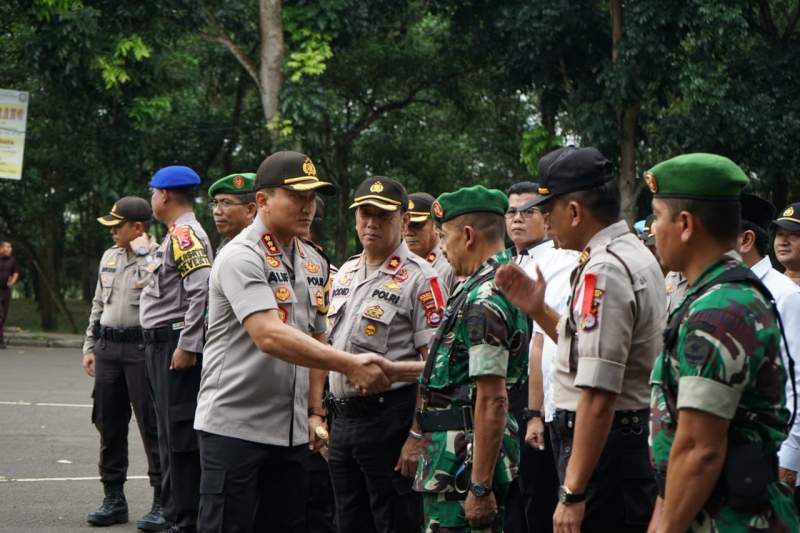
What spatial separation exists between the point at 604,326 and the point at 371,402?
6.57ft

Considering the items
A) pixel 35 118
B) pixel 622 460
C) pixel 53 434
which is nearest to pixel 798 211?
pixel 622 460

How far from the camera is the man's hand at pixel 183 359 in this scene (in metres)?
7.03

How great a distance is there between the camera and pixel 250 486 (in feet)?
16.5

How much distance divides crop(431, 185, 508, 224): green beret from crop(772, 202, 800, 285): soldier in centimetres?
193

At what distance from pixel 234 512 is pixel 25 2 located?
1685 centimetres

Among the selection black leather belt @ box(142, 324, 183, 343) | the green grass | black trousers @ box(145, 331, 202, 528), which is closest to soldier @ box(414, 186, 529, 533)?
black trousers @ box(145, 331, 202, 528)

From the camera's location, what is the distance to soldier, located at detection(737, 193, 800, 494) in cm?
511

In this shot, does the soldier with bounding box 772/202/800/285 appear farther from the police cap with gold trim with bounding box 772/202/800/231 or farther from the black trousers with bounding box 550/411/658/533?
the black trousers with bounding box 550/411/658/533

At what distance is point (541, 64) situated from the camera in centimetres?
2075

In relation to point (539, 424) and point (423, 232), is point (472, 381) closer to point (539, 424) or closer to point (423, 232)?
point (539, 424)

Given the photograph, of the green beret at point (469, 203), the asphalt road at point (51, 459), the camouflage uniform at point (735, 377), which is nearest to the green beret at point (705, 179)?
the camouflage uniform at point (735, 377)

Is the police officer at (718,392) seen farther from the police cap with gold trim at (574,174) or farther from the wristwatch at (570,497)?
the police cap with gold trim at (574,174)

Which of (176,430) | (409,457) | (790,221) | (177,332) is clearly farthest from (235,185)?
(790,221)

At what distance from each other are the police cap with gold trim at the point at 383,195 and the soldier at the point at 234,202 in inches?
56.2
